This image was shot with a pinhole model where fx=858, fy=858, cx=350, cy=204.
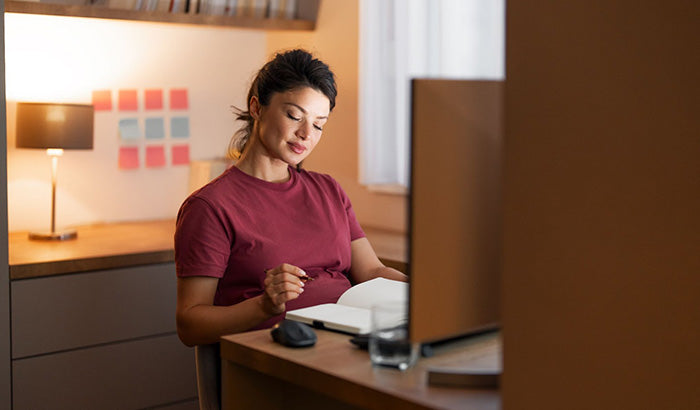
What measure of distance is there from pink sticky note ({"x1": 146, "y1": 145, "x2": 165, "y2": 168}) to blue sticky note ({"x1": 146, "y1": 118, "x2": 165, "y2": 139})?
44 mm

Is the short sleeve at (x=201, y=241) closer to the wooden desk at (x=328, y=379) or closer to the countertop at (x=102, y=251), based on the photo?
the wooden desk at (x=328, y=379)

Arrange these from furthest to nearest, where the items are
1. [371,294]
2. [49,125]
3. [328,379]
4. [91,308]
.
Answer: [49,125] → [91,308] → [371,294] → [328,379]

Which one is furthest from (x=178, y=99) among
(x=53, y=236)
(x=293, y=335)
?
(x=293, y=335)

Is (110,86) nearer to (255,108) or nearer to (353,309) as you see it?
(255,108)

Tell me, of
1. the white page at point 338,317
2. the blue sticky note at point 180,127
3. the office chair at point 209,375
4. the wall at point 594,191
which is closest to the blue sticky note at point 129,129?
the blue sticky note at point 180,127

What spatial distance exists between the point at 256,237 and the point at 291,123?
0.29 metres

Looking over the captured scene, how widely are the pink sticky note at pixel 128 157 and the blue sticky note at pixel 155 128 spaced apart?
8 centimetres

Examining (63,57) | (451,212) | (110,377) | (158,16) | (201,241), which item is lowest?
(110,377)

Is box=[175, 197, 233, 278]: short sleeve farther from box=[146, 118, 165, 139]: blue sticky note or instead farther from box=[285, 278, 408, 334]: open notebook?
box=[146, 118, 165, 139]: blue sticky note

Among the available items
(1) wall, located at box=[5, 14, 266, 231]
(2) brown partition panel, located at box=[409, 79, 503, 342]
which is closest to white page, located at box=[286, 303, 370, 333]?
(2) brown partition panel, located at box=[409, 79, 503, 342]

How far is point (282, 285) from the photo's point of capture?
1.66 meters

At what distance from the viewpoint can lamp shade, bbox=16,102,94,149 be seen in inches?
114

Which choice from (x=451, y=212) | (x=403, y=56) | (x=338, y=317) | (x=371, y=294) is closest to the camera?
(x=451, y=212)

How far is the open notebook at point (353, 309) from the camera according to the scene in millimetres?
1513
